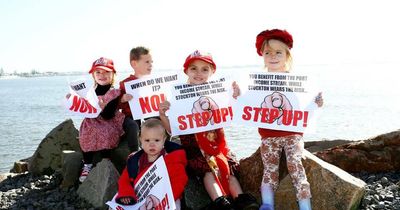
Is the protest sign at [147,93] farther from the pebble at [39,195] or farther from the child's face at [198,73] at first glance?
the pebble at [39,195]

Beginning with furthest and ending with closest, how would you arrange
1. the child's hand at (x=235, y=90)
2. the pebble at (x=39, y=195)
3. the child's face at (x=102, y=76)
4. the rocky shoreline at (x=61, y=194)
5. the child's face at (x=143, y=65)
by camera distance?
the child's face at (x=143, y=65) → the child's face at (x=102, y=76) → the pebble at (x=39, y=195) → the rocky shoreline at (x=61, y=194) → the child's hand at (x=235, y=90)

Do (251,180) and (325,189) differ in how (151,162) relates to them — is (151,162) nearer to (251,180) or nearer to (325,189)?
(251,180)

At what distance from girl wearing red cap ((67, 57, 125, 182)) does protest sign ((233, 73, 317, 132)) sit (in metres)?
2.16

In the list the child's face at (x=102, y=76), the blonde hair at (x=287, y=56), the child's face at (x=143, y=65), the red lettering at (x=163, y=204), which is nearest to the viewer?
the red lettering at (x=163, y=204)

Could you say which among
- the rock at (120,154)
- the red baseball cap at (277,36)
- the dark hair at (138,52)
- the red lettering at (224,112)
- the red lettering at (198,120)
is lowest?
the rock at (120,154)

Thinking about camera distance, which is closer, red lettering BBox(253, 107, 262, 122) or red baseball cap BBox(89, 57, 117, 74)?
red lettering BBox(253, 107, 262, 122)

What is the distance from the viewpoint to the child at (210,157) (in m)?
5.41

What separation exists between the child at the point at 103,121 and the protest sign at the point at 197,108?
51.6 inches

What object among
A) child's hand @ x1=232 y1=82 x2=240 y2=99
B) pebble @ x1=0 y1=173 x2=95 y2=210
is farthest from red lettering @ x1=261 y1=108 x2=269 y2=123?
pebble @ x1=0 y1=173 x2=95 y2=210

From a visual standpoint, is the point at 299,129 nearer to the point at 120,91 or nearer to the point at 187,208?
the point at 187,208

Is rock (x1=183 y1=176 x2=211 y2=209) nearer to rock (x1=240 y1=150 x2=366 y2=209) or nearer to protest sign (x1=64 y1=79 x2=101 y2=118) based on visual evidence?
rock (x1=240 y1=150 x2=366 y2=209)

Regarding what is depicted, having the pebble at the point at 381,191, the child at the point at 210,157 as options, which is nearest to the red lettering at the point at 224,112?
the child at the point at 210,157

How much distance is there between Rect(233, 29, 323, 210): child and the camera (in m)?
5.56

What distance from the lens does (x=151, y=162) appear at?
18.6 ft
